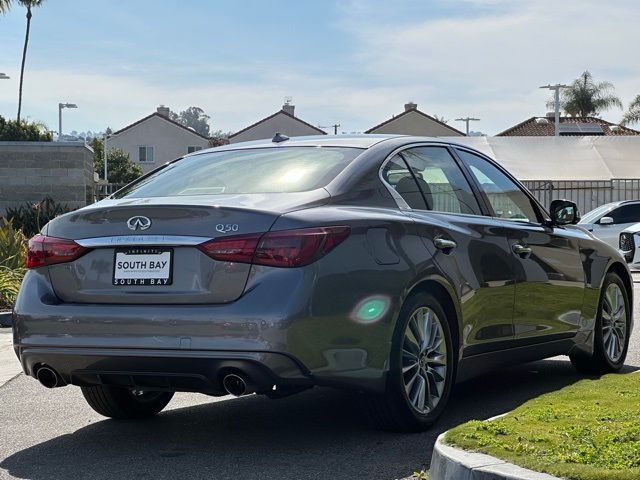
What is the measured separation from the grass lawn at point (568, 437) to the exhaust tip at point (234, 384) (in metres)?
1.05

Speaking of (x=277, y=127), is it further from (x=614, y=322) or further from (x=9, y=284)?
(x=614, y=322)

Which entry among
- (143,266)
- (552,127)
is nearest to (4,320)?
(143,266)

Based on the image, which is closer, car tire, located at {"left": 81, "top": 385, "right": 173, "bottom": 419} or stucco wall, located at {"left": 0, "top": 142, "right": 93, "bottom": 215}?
car tire, located at {"left": 81, "top": 385, "right": 173, "bottom": 419}

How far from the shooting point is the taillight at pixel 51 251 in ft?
19.7

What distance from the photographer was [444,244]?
650 cm

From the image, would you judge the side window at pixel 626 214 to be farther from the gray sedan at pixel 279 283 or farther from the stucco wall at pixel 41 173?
the gray sedan at pixel 279 283

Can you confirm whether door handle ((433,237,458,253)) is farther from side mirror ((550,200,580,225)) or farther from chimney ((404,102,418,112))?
chimney ((404,102,418,112))

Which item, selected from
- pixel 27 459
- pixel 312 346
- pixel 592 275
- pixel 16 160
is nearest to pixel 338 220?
pixel 312 346

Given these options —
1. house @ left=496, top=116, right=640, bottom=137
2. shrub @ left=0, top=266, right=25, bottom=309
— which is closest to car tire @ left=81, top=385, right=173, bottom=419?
shrub @ left=0, top=266, right=25, bottom=309

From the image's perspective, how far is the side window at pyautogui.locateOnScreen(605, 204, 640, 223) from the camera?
2736cm

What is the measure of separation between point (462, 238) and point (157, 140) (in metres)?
97.9

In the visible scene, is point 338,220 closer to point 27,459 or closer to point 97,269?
point 97,269

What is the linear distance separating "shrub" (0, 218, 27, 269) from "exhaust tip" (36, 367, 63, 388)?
10.6 m

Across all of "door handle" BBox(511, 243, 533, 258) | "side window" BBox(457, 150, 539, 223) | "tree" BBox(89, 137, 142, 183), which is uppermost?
"tree" BBox(89, 137, 142, 183)
